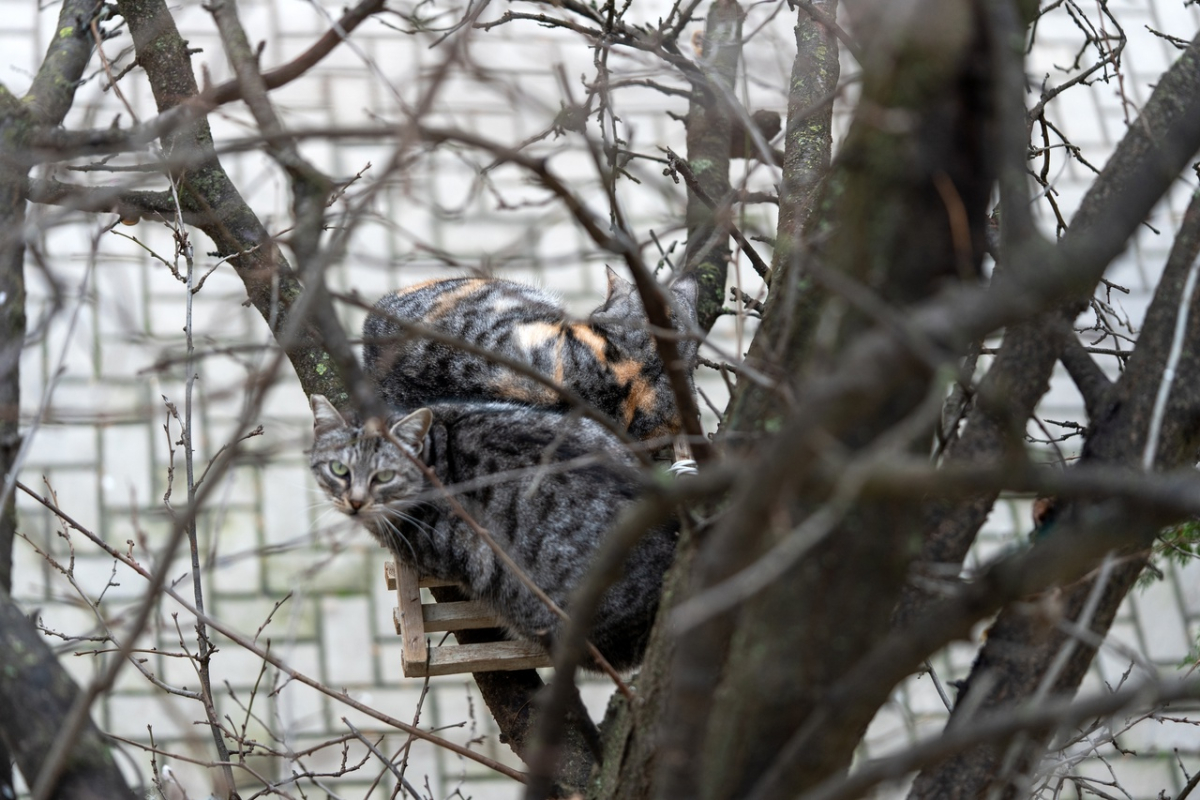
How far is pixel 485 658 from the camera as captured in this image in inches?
103

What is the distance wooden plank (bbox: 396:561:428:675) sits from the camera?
2613mm

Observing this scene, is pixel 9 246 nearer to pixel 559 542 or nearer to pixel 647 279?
pixel 647 279

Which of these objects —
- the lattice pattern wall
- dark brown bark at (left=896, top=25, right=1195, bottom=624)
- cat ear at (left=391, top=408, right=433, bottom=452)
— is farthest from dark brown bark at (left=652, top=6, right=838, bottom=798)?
the lattice pattern wall

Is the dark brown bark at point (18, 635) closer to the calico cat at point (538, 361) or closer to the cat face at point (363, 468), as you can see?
the cat face at point (363, 468)

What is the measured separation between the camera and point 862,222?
1.21m

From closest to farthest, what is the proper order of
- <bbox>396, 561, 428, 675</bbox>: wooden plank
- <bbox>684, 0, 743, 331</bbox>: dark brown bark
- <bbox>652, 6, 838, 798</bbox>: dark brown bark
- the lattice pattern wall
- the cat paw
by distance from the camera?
<bbox>652, 6, 838, 798</bbox>: dark brown bark, the cat paw, <bbox>396, 561, 428, 675</bbox>: wooden plank, <bbox>684, 0, 743, 331</bbox>: dark brown bark, the lattice pattern wall

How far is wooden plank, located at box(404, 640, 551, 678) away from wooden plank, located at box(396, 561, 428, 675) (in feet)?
0.08

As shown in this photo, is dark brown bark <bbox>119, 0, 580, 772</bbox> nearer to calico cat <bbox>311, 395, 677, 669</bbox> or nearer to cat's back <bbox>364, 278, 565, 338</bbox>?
calico cat <bbox>311, 395, 677, 669</bbox>

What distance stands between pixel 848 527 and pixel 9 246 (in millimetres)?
1004

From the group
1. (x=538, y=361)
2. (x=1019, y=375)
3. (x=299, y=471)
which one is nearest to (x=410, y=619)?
(x=538, y=361)

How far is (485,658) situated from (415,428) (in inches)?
22.1

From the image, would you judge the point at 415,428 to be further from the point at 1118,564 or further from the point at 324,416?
the point at 1118,564

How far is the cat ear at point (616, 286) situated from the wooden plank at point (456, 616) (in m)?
1.18

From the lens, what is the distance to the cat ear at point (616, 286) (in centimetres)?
367
